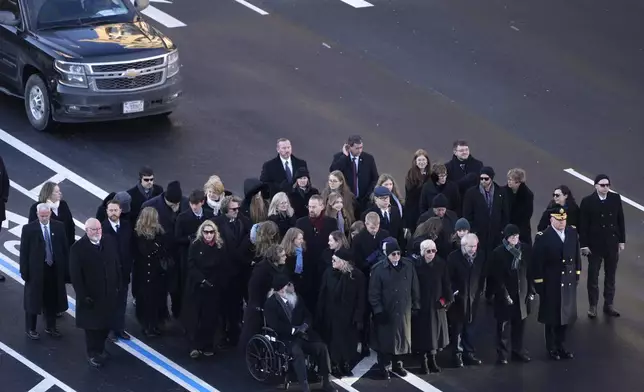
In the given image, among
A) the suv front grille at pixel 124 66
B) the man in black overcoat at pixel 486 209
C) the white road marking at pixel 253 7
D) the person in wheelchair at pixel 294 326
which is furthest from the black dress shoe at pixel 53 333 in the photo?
the white road marking at pixel 253 7

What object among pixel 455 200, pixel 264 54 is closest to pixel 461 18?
pixel 264 54

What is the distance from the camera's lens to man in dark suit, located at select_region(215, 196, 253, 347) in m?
21.2

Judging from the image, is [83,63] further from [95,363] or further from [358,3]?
[358,3]

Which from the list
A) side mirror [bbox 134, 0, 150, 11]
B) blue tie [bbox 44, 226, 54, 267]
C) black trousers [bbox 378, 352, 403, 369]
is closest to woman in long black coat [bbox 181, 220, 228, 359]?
blue tie [bbox 44, 226, 54, 267]

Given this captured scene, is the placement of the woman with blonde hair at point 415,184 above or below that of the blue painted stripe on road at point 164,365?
above

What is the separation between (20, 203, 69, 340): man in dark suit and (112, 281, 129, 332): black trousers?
2.41 feet

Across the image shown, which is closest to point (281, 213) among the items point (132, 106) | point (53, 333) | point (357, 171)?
point (357, 171)

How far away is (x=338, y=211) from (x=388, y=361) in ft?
7.19

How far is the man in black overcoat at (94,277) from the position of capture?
20.4m

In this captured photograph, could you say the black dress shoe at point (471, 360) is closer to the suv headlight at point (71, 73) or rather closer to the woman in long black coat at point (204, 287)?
the woman in long black coat at point (204, 287)

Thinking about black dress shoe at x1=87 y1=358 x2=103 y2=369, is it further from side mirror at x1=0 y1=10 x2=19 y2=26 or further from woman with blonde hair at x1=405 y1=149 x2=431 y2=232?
side mirror at x1=0 y1=10 x2=19 y2=26

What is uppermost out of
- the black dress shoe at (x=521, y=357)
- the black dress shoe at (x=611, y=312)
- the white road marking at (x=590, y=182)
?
the white road marking at (x=590, y=182)

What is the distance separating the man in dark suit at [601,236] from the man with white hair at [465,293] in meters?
1.99

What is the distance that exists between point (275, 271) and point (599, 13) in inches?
582
